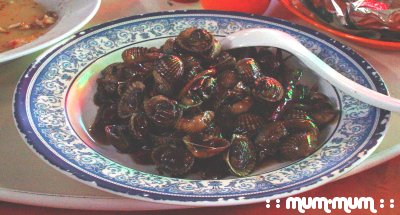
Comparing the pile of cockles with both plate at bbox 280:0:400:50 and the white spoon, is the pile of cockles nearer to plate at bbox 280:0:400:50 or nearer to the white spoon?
the white spoon

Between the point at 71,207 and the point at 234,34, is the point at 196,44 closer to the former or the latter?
the point at 234,34

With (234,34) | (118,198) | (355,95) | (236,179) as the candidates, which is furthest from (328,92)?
(118,198)

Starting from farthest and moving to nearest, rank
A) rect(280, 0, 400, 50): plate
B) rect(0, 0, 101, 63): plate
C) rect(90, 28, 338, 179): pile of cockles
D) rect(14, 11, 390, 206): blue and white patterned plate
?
rect(280, 0, 400, 50): plate < rect(0, 0, 101, 63): plate < rect(90, 28, 338, 179): pile of cockles < rect(14, 11, 390, 206): blue and white patterned plate

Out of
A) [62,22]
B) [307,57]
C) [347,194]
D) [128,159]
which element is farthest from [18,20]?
[347,194]

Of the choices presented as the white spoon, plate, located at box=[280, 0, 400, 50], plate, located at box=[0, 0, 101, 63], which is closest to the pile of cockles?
the white spoon

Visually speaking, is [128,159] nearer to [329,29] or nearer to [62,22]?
[62,22]

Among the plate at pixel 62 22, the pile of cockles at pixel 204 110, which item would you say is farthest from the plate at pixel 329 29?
the plate at pixel 62 22
